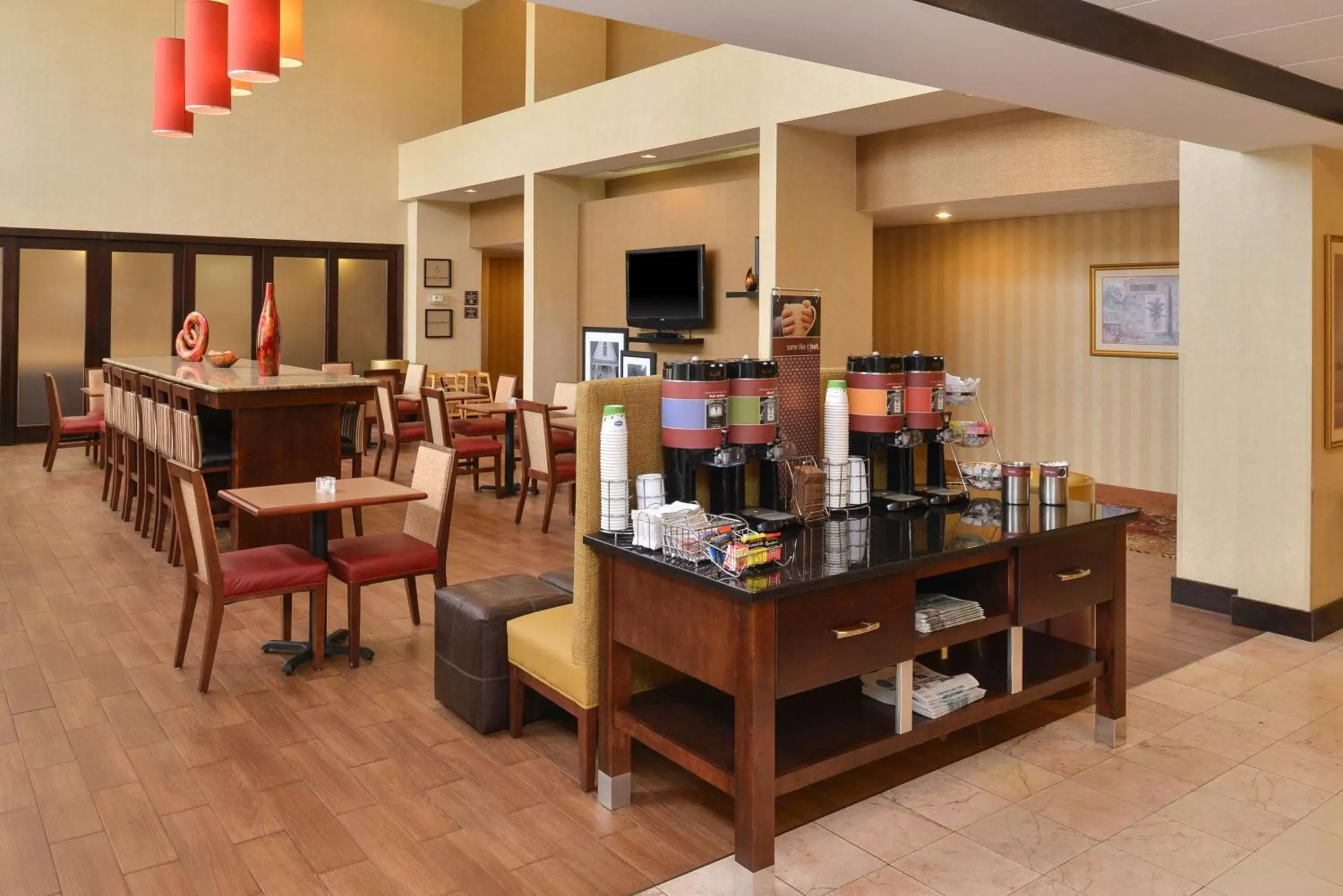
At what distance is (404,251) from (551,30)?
4.08 metres

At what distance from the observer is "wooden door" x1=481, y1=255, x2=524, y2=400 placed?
16.1 meters

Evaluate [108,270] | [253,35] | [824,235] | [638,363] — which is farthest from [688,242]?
[108,270]

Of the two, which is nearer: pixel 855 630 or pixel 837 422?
pixel 855 630

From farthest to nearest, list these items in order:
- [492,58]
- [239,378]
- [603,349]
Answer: [492,58], [603,349], [239,378]

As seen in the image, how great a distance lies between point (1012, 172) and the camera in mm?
6840

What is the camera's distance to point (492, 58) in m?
13.5

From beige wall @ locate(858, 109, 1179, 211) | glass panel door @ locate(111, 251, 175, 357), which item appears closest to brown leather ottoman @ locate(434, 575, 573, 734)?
beige wall @ locate(858, 109, 1179, 211)

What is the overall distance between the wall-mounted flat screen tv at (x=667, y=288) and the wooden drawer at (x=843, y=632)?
647 cm

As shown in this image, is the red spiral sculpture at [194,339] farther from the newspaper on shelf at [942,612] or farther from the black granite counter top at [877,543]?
the newspaper on shelf at [942,612]

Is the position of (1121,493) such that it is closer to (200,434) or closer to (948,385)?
→ (948,385)

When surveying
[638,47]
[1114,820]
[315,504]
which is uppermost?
[638,47]

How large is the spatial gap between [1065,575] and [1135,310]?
538 cm

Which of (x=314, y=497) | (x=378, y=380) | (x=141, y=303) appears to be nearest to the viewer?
(x=314, y=497)

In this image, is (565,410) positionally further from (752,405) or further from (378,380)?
(752,405)
